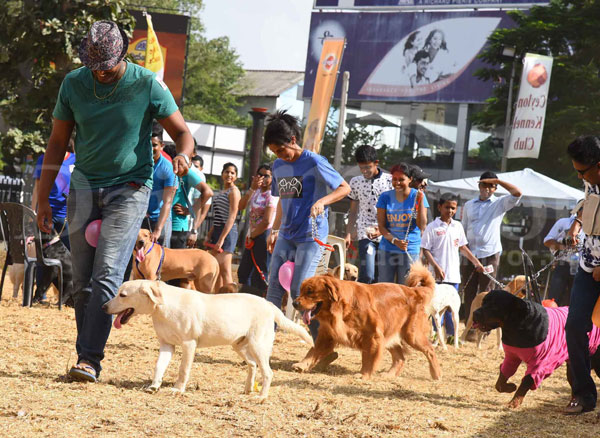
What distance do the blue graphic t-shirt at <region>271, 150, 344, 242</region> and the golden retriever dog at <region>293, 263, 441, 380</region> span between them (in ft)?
1.43

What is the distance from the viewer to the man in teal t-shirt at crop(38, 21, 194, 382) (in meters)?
4.89

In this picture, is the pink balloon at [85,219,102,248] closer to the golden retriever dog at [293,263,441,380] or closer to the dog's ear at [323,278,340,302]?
the golden retriever dog at [293,263,441,380]

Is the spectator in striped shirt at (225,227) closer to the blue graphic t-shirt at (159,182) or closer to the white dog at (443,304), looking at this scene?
the blue graphic t-shirt at (159,182)

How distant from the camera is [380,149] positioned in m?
44.3

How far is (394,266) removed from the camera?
335 inches

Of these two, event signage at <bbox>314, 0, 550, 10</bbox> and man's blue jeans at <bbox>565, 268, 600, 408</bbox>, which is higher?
event signage at <bbox>314, 0, 550, 10</bbox>

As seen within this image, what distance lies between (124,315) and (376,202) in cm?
447

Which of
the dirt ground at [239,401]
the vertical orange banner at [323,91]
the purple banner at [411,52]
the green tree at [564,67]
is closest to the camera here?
the dirt ground at [239,401]

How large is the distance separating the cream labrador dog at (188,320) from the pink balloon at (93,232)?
0.37 m

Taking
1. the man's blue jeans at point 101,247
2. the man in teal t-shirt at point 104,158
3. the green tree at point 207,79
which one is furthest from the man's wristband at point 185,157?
the green tree at point 207,79

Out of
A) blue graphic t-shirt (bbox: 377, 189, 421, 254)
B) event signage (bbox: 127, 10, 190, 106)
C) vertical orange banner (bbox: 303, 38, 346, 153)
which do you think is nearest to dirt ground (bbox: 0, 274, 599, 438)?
blue graphic t-shirt (bbox: 377, 189, 421, 254)

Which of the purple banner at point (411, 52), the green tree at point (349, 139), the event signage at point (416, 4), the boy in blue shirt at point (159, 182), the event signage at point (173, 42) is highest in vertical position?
the event signage at point (416, 4)

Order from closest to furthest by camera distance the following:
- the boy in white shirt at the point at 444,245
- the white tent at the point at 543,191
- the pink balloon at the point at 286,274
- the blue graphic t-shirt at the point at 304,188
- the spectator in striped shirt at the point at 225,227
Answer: the blue graphic t-shirt at the point at 304,188, the pink balloon at the point at 286,274, the boy in white shirt at the point at 444,245, the spectator in striped shirt at the point at 225,227, the white tent at the point at 543,191

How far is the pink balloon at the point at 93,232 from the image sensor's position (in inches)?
198
